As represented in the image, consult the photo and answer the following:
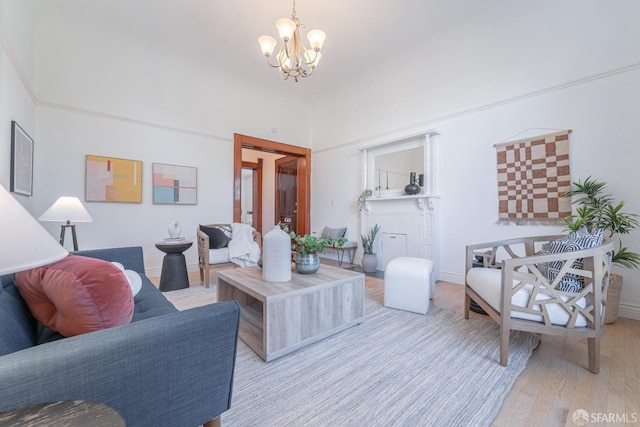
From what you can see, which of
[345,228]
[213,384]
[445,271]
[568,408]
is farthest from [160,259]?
[568,408]

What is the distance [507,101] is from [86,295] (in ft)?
13.2

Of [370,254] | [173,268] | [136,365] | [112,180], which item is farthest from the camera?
[370,254]

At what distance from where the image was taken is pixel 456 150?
3543 millimetres

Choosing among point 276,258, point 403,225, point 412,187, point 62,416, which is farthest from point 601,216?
point 62,416

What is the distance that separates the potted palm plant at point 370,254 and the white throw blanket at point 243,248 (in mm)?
1667

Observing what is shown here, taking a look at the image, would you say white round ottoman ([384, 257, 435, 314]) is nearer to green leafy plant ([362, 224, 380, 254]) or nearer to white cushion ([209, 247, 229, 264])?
green leafy plant ([362, 224, 380, 254])

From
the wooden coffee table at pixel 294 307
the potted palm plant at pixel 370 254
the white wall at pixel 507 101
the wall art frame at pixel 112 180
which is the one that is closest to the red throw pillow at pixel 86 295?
the wooden coffee table at pixel 294 307

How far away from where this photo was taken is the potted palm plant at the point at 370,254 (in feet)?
13.5

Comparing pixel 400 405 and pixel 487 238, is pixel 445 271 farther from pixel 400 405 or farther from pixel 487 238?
pixel 400 405

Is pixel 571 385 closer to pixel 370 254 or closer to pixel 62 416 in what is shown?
pixel 62 416

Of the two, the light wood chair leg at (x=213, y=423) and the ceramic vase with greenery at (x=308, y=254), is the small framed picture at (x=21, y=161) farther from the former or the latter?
the light wood chair leg at (x=213, y=423)

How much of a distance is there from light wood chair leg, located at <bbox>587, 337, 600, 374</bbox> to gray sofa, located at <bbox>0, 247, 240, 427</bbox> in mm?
1973

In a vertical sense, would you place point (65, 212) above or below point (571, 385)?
above

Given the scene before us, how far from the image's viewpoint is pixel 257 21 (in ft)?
10.5
